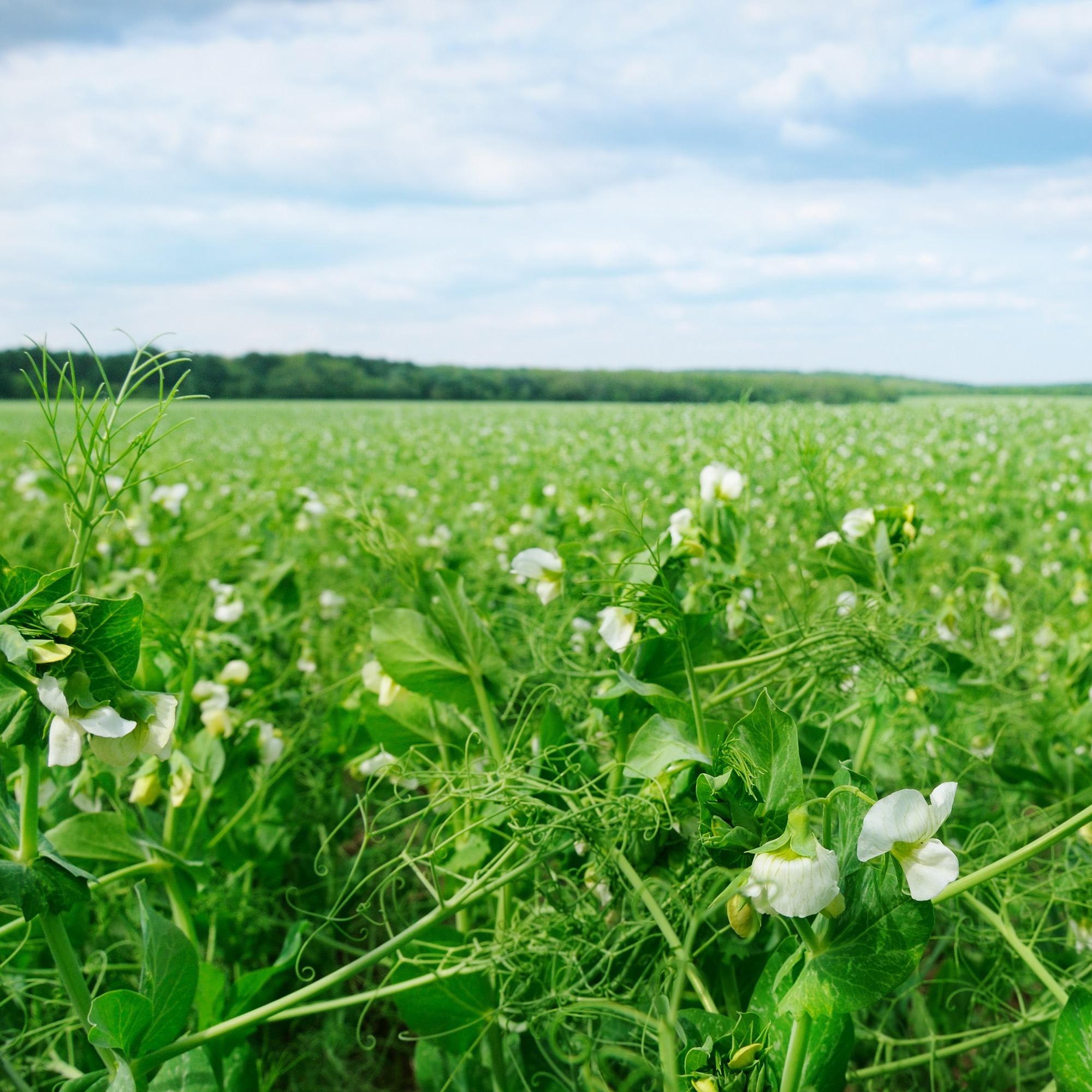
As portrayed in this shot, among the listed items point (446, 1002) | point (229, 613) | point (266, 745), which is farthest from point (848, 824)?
point (229, 613)

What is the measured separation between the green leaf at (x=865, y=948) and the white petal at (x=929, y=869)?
0.06 feet

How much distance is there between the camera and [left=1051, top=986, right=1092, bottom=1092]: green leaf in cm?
54

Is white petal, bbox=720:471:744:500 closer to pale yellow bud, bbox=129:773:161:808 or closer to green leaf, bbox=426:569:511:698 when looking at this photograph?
green leaf, bbox=426:569:511:698

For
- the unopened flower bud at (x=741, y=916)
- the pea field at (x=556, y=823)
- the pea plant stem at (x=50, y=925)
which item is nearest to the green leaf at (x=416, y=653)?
the pea field at (x=556, y=823)

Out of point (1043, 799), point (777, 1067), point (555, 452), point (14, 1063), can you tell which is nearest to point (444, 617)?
point (777, 1067)

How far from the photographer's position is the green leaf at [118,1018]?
58cm

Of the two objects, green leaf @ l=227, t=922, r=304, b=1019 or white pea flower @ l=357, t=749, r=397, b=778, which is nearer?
green leaf @ l=227, t=922, r=304, b=1019

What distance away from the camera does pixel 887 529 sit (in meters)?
0.99

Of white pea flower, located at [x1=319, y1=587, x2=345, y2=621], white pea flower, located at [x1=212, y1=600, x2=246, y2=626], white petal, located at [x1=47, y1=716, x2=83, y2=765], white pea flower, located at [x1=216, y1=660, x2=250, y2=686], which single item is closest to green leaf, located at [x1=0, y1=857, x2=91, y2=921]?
white petal, located at [x1=47, y1=716, x2=83, y2=765]

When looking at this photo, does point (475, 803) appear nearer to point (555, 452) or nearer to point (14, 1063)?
point (14, 1063)

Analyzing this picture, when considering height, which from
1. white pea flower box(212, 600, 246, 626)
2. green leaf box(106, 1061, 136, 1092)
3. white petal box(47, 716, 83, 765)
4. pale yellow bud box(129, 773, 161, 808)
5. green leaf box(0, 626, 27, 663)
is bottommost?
green leaf box(106, 1061, 136, 1092)

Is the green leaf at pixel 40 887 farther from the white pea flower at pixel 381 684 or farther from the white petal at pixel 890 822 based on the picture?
the white petal at pixel 890 822

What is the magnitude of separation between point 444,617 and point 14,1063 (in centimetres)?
70

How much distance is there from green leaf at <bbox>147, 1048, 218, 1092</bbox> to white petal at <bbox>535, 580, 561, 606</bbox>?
492 millimetres
